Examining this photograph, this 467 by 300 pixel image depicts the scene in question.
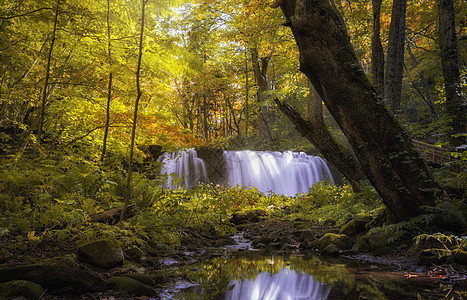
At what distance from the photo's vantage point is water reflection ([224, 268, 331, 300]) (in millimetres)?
2955

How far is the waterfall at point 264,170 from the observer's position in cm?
1614

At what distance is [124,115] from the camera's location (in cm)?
733

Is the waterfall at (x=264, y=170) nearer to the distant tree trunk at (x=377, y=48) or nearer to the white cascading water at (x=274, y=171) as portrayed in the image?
the white cascading water at (x=274, y=171)

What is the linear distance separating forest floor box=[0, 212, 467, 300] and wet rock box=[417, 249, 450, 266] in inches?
3.6

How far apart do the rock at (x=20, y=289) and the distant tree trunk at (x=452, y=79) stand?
6.53 meters

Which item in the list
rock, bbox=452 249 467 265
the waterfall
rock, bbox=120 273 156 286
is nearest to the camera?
rock, bbox=120 273 156 286

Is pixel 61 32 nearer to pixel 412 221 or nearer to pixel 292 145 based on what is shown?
pixel 412 221

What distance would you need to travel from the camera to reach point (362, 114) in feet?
15.0

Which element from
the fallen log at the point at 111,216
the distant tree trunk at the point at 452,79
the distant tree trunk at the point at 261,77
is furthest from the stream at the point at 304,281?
the distant tree trunk at the point at 261,77

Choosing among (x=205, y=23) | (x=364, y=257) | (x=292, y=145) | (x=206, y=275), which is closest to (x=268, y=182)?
(x=292, y=145)

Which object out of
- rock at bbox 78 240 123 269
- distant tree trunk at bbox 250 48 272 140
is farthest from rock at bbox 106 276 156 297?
distant tree trunk at bbox 250 48 272 140

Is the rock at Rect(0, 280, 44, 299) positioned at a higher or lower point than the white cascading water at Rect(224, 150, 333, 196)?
lower

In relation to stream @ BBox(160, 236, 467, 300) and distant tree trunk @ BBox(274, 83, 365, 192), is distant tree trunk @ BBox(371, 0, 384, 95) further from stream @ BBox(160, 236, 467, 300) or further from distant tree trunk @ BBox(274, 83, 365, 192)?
stream @ BBox(160, 236, 467, 300)

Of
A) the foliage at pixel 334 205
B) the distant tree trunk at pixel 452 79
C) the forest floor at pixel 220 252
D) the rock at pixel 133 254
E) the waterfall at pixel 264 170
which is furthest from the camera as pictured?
the waterfall at pixel 264 170
